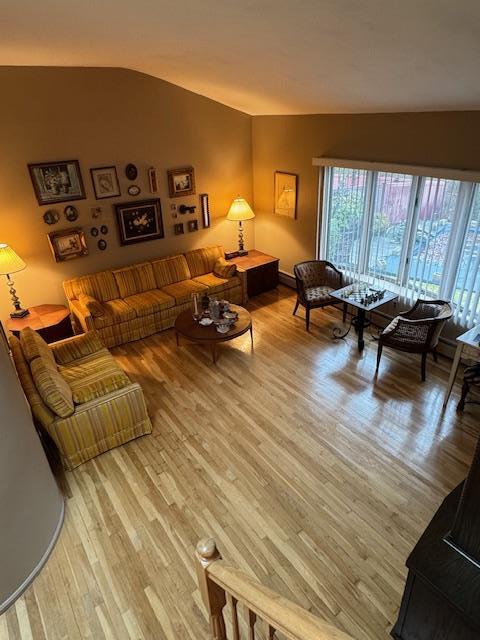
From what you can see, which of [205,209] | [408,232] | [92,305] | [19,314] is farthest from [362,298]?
[19,314]

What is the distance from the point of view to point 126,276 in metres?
5.73

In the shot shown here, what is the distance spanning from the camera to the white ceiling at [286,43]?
223 centimetres

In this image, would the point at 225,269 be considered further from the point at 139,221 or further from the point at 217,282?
the point at 139,221

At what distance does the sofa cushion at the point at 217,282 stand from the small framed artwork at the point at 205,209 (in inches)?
35.5

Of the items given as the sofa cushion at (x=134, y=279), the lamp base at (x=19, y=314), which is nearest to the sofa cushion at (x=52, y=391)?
the lamp base at (x=19, y=314)

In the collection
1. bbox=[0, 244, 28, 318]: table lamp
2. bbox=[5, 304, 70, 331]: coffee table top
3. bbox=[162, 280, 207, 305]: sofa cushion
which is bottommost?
bbox=[162, 280, 207, 305]: sofa cushion

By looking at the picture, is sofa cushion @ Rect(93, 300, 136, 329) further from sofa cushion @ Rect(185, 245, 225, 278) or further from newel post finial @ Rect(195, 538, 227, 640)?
newel post finial @ Rect(195, 538, 227, 640)

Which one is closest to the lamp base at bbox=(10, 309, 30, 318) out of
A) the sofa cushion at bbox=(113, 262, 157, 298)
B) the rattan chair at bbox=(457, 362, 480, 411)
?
the sofa cushion at bbox=(113, 262, 157, 298)

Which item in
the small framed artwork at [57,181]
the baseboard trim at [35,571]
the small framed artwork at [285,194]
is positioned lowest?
the baseboard trim at [35,571]

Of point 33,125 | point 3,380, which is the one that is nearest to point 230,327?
point 3,380

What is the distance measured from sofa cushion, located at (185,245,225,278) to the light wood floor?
1.91 metres

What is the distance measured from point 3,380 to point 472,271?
15.2 ft

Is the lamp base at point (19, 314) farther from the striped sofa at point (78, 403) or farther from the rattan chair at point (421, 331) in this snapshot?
the rattan chair at point (421, 331)

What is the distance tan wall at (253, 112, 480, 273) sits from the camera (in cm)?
413
